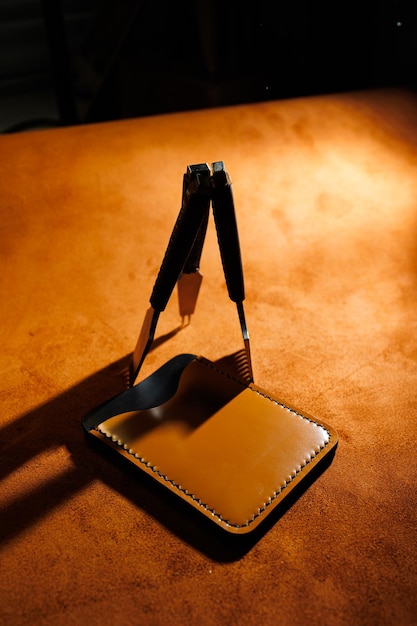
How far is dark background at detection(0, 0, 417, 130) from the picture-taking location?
3.08 meters

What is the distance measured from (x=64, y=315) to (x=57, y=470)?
50 cm

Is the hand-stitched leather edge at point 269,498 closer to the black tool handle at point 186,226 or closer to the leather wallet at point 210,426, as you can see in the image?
the leather wallet at point 210,426

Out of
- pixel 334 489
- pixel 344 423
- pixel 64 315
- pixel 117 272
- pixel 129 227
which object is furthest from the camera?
pixel 129 227

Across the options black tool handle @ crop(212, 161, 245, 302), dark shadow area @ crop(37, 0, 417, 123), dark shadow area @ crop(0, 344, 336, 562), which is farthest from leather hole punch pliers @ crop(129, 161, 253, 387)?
dark shadow area @ crop(37, 0, 417, 123)

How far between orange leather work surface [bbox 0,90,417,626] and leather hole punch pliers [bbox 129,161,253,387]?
0.21 metres

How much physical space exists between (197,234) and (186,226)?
66 millimetres

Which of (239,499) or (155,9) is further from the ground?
(155,9)

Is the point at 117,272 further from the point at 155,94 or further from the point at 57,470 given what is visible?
the point at 155,94

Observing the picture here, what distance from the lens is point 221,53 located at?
3.19m

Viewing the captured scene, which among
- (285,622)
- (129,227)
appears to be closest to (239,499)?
(285,622)

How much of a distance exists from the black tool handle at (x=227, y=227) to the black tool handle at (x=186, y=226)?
0.02 meters

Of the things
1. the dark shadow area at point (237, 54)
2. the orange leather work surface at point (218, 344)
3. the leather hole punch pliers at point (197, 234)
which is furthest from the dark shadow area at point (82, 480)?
the dark shadow area at point (237, 54)

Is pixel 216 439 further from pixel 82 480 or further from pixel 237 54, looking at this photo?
pixel 237 54

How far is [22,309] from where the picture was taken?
A: 5.23 feet
